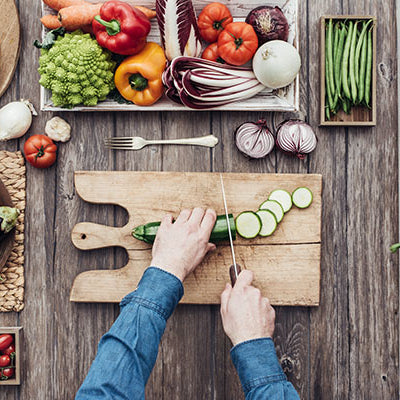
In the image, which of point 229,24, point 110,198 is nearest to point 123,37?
point 229,24

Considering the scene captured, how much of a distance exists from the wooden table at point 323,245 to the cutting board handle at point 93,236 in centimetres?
6

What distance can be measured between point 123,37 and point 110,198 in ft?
2.05

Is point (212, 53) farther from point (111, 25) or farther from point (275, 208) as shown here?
point (275, 208)

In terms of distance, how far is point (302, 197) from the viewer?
1.58 metres

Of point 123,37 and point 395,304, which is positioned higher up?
point 123,37

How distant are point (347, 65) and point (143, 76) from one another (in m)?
0.83

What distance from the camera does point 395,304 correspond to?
1.66m

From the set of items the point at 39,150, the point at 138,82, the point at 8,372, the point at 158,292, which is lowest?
the point at 8,372

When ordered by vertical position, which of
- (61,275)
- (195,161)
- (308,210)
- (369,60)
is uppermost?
(369,60)

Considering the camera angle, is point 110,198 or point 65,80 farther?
point 110,198

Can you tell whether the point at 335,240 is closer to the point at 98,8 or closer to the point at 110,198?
the point at 110,198

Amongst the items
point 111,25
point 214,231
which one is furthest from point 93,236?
point 111,25

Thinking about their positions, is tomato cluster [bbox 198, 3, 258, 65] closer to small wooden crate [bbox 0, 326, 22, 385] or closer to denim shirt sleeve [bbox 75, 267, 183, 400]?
denim shirt sleeve [bbox 75, 267, 183, 400]

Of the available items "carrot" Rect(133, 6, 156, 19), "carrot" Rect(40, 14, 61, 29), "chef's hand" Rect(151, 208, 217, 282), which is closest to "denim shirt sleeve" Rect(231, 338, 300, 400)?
"chef's hand" Rect(151, 208, 217, 282)
